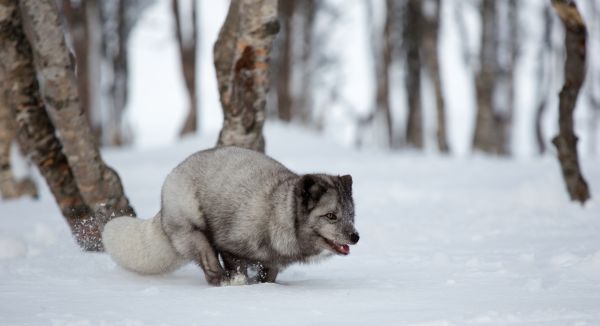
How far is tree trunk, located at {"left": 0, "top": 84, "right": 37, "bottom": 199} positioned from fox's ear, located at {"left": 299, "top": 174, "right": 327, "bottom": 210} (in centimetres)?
804

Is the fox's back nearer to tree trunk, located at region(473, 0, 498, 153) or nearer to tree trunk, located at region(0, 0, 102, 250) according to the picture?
tree trunk, located at region(0, 0, 102, 250)

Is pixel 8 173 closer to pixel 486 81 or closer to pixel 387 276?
pixel 387 276

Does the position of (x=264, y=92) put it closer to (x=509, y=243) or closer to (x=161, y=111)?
(x=509, y=243)

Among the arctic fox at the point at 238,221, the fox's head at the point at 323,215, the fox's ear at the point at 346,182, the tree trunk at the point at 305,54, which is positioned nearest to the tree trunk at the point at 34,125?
the arctic fox at the point at 238,221

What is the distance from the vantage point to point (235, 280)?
6.13 meters

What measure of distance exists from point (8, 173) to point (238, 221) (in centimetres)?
805

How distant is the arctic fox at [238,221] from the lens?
601 cm

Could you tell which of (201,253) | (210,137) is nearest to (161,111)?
(210,137)

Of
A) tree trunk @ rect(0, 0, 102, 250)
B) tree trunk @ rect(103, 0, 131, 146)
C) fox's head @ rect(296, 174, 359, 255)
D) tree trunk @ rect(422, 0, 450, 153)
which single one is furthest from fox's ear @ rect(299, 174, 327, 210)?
tree trunk @ rect(103, 0, 131, 146)

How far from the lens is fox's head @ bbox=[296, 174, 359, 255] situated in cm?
595

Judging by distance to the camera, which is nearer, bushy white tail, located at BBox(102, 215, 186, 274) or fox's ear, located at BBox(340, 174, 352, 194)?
fox's ear, located at BBox(340, 174, 352, 194)

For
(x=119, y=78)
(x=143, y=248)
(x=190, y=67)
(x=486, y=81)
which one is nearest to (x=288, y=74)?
(x=190, y=67)

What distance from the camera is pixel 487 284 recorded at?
5.77 m

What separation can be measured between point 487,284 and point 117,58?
25.7 meters
